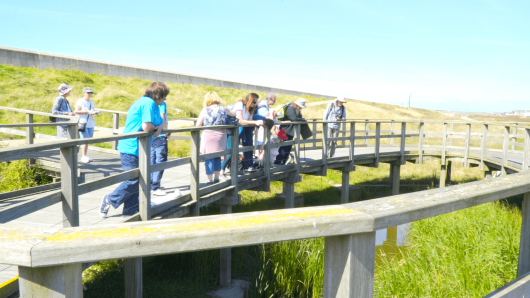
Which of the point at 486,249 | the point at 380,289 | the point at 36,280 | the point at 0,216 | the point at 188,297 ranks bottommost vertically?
the point at 188,297

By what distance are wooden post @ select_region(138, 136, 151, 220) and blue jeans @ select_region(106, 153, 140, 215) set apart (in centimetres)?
14

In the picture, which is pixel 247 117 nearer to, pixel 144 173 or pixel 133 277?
pixel 144 173

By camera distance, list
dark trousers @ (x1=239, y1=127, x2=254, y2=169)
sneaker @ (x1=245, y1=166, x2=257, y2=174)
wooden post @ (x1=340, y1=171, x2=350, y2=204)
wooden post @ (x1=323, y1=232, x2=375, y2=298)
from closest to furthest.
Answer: wooden post @ (x1=323, y1=232, x2=375, y2=298) < dark trousers @ (x1=239, y1=127, x2=254, y2=169) < sneaker @ (x1=245, y1=166, x2=257, y2=174) < wooden post @ (x1=340, y1=171, x2=350, y2=204)

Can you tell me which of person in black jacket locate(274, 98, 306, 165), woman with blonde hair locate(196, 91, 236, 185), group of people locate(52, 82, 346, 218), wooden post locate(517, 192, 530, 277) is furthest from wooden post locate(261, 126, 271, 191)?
wooden post locate(517, 192, 530, 277)

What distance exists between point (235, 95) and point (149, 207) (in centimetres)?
2932

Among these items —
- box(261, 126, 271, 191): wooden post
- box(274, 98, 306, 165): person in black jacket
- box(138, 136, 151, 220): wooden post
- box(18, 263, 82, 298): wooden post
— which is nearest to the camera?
box(18, 263, 82, 298): wooden post

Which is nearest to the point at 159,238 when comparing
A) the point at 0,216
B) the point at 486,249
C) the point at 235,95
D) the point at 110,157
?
the point at 0,216

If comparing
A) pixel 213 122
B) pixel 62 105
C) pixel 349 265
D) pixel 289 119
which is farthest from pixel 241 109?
pixel 349 265

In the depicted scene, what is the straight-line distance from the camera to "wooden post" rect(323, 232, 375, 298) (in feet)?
4.05

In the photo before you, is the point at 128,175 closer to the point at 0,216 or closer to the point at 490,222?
the point at 0,216

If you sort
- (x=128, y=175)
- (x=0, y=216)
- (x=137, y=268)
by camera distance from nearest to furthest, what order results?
(x=0, y=216) < (x=128, y=175) < (x=137, y=268)

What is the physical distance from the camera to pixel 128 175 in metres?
4.66

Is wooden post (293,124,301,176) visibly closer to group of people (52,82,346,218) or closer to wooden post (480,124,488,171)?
group of people (52,82,346,218)

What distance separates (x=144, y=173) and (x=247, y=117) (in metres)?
3.34
